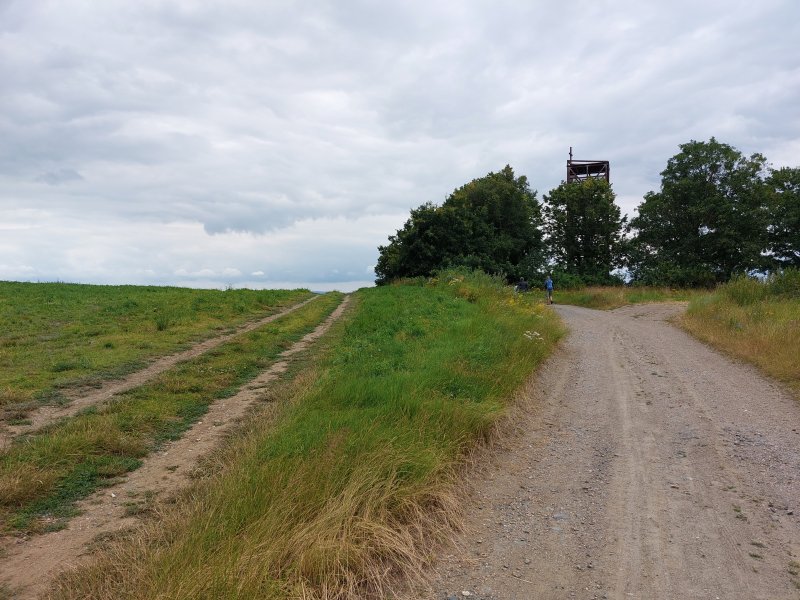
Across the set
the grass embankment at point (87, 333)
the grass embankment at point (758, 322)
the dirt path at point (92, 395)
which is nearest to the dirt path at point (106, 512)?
the dirt path at point (92, 395)

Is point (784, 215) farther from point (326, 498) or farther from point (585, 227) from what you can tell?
point (326, 498)

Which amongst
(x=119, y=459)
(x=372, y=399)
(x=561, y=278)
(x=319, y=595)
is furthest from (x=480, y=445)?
(x=561, y=278)

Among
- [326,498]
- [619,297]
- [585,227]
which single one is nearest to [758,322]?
[326,498]

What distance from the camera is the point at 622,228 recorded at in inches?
1612

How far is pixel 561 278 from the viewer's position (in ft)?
120

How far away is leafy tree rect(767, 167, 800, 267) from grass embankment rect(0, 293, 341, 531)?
3694 cm

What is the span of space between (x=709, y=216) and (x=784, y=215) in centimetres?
504

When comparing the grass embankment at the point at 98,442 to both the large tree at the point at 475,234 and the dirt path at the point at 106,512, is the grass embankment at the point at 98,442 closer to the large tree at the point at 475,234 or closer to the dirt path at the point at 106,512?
the dirt path at the point at 106,512

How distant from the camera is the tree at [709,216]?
105 feet

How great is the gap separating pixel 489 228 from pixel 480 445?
35.5 metres

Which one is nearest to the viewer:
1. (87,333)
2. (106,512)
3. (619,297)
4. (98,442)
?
(106,512)

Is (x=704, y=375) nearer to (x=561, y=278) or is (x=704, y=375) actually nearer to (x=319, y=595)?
(x=319, y=595)

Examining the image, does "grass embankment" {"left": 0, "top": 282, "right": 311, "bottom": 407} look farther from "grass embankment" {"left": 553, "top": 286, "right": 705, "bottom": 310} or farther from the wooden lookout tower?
the wooden lookout tower

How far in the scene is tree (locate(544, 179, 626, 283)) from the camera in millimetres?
40406
